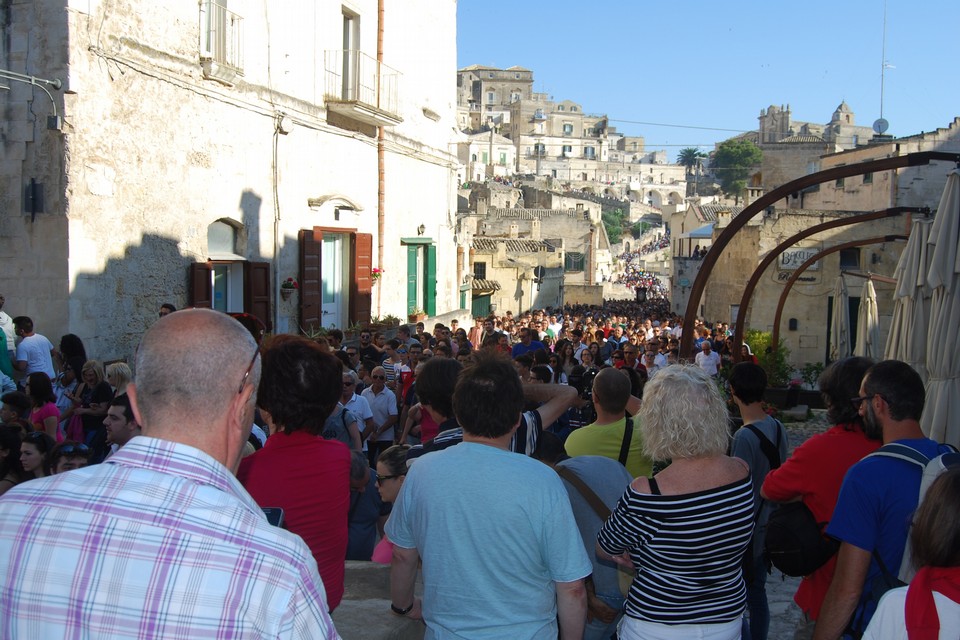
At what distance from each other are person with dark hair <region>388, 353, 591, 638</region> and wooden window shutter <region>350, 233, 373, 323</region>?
493 inches

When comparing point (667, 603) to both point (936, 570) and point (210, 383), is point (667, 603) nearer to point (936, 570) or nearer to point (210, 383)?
point (936, 570)

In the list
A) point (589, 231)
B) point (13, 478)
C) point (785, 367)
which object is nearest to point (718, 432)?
point (13, 478)

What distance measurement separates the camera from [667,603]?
3.13 metres

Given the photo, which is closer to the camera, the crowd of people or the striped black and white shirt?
the crowd of people

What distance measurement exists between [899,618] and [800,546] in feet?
3.78

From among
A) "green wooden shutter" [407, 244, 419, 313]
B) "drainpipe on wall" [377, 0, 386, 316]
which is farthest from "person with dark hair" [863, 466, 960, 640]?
"green wooden shutter" [407, 244, 419, 313]

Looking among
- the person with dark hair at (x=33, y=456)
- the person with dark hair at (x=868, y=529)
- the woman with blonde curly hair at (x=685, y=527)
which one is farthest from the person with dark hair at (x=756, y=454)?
the person with dark hair at (x=33, y=456)

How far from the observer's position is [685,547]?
3055 mm

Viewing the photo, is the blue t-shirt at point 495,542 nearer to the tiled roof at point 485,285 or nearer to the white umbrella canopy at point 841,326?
the white umbrella canopy at point 841,326

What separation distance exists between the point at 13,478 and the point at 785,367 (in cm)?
1289

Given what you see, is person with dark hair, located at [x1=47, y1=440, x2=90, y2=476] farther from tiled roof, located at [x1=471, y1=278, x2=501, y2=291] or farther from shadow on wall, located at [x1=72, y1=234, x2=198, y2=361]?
tiled roof, located at [x1=471, y1=278, x2=501, y2=291]

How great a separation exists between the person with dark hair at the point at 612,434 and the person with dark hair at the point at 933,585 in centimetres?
188

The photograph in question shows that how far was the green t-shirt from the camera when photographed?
4294 millimetres

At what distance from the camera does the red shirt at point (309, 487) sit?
3.12 meters
